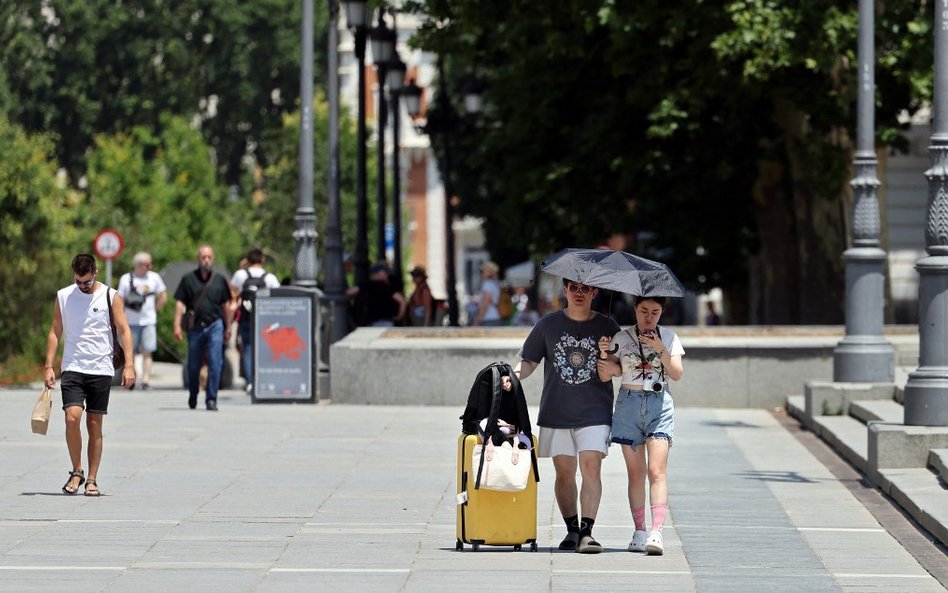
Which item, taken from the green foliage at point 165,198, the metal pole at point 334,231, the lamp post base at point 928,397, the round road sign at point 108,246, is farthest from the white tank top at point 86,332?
the green foliage at point 165,198

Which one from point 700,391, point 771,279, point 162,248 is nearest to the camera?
point 700,391

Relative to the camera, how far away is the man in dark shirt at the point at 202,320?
20938 millimetres

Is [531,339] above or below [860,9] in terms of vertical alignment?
below

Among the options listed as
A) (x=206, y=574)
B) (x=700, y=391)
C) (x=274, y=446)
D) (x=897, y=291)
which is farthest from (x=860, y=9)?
(x=897, y=291)

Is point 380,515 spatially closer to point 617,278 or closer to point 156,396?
point 617,278

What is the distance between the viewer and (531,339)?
10.7m

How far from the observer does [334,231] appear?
2514cm

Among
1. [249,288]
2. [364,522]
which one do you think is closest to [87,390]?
[364,522]

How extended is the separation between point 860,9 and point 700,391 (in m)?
4.55

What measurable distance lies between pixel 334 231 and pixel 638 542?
14.6m

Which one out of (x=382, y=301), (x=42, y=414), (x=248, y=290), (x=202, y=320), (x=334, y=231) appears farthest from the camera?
(x=382, y=301)

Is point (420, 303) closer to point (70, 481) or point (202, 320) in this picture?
point (202, 320)

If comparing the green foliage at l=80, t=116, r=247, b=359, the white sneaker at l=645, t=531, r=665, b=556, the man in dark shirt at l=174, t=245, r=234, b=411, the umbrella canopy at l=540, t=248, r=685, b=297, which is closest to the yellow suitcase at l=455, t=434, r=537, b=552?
the white sneaker at l=645, t=531, r=665, b=556

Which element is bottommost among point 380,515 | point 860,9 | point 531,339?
point 380,515
